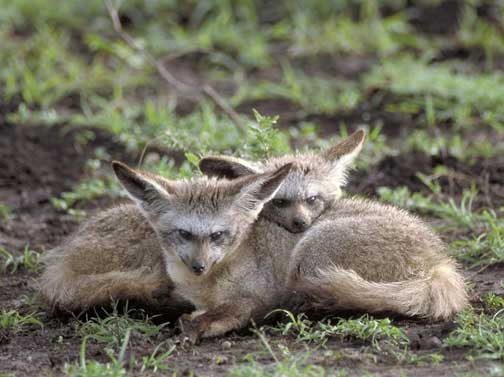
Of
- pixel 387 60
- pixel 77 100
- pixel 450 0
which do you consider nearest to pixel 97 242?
pixel 77 100

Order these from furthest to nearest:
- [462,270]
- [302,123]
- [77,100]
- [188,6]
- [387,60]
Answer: [188,6] → [387,60] → [77,100] → [302,123] → [462,270]

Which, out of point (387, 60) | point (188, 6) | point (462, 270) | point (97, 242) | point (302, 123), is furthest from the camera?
point (188, 6)

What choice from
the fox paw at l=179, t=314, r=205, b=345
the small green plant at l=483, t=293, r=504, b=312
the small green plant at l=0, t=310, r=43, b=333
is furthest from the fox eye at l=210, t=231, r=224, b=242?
the small green plant at l=483, t=293, r=504, b=312

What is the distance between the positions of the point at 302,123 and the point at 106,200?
2.47 meters

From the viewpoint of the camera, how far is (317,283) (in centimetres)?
579

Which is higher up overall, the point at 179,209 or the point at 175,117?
the point at 179,209

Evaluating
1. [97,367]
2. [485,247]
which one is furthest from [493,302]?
[97,367]

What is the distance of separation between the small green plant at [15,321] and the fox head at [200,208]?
3.12 feet

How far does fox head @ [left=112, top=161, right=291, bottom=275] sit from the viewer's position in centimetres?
583

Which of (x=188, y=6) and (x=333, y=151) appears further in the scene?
(x=188, y=6)

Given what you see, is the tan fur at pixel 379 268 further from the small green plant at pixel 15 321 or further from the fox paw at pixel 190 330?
the small green plant at pixel 15 321

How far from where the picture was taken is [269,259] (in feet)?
20.4

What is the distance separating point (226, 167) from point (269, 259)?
33.3 inches

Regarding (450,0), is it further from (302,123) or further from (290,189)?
(290,189)
